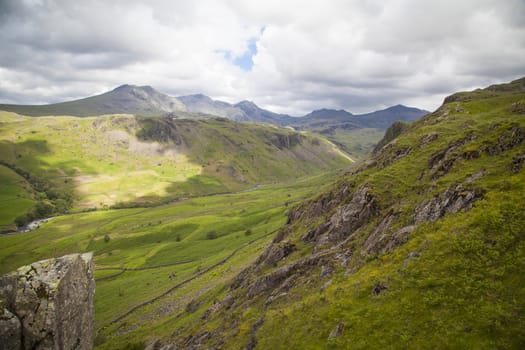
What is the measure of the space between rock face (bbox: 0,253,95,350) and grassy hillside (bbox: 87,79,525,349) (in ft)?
59.0

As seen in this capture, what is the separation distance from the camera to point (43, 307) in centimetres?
3122

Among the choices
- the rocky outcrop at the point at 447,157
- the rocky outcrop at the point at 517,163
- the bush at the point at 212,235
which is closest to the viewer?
the rocky outcrop at the point at 517,163

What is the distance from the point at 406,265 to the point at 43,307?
37183 mm

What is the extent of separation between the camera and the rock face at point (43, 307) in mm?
29925

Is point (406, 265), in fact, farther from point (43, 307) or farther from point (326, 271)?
point (43, 307)

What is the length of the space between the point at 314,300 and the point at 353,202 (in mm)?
21031

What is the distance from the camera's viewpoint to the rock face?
29925mm

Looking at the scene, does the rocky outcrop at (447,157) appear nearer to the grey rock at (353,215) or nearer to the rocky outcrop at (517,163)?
the rocky outcrop at (517,163)

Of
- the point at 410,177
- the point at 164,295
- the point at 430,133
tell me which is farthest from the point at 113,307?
the point at 430,133

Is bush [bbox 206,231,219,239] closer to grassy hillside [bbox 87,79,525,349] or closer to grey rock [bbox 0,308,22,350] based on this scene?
grassy hillside [bbox 87,79,525,349]

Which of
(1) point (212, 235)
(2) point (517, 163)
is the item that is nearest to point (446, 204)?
(2) point (517, 163)

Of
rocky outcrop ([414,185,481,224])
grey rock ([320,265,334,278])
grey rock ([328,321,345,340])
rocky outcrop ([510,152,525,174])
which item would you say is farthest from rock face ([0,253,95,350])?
rocky outcrop ([510,152,525,174])

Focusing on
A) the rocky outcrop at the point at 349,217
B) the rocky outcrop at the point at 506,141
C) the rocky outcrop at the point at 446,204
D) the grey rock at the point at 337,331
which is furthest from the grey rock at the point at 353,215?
the grey rock at the point at 337,331

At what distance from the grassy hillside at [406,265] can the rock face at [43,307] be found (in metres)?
18.0
